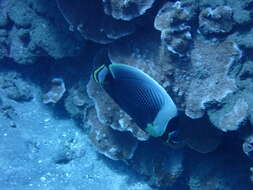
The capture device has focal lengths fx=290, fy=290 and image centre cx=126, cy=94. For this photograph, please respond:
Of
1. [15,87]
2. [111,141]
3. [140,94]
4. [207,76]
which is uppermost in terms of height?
[140,94]

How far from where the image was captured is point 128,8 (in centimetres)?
361

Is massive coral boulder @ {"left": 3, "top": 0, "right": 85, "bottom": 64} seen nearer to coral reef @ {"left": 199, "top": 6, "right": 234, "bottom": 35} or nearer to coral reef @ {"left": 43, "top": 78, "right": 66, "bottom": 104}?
coral reef @ {"left": 43, "top": 78, "right": 66, "bottom": 104}

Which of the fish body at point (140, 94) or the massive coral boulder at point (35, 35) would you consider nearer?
the fish body at point (140, 94)

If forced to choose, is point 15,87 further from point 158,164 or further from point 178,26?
point 178,26

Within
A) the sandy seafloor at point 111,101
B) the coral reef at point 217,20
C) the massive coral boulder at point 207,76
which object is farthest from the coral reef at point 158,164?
the coral reef at point 217,20

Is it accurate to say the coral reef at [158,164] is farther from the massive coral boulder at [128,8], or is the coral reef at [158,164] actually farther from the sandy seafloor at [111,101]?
the massive coral boulder at [128,8]

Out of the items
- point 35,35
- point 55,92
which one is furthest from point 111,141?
point 35,35

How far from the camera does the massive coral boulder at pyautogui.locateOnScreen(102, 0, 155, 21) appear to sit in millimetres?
3574

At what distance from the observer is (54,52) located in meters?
4.80

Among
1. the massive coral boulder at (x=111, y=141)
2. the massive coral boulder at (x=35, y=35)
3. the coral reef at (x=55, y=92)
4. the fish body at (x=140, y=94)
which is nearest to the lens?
the fish body at (x=140, y=94)

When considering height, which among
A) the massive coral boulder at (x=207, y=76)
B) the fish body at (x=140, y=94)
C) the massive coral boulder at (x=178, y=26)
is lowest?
the massive coral boulder at (x=207, y=76)

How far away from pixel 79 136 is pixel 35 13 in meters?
2.33

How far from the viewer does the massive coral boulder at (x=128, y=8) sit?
3574mm

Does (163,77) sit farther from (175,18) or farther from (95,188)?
(95,188)
